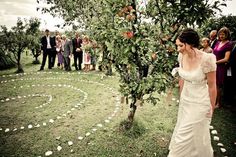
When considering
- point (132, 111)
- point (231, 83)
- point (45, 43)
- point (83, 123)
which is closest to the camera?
point (132, 111)

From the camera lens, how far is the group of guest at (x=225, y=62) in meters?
7.21

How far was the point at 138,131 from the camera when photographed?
602cm

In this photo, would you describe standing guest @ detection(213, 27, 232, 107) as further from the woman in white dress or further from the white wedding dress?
the white wedding dress

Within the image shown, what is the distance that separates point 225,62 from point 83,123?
4.48 metres

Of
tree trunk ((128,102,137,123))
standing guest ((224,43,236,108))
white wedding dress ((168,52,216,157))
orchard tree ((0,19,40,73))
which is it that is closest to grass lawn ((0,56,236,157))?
tree trunk ((128,102,137,123))

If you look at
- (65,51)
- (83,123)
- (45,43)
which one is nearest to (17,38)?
(45,43)

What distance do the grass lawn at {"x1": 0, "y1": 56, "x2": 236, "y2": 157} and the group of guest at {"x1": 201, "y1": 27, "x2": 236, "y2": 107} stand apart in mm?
842

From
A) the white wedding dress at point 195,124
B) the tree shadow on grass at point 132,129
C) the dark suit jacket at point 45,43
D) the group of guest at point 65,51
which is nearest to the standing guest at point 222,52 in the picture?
the tree shadow on grass at point 132,129

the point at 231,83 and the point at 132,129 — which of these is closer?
the point at 132,129

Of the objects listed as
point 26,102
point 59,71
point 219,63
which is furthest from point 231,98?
point 59,71

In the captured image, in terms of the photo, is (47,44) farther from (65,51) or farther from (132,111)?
(132,111)

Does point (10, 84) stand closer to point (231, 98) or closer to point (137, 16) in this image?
point (137, 16)

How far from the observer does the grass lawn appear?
17.7 feet

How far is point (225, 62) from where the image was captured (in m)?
7.46
